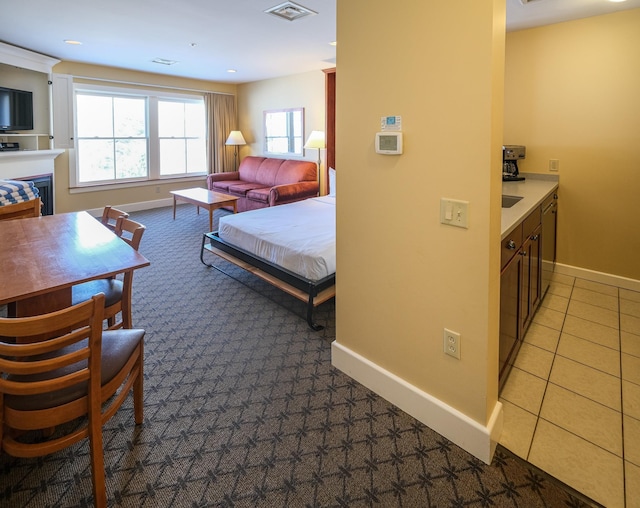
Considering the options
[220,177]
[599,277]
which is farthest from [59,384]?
[220,177]

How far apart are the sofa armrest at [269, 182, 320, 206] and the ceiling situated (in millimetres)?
1828

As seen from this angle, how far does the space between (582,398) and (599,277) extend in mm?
1999

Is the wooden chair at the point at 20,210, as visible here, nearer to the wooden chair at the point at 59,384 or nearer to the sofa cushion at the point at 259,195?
the wooden chair at the point at 59,384

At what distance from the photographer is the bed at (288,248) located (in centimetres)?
287

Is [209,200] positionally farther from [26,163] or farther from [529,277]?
[529,277]

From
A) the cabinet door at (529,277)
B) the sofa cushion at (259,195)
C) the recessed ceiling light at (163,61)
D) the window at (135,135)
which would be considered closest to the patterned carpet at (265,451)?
the cabinet door at (529,277)

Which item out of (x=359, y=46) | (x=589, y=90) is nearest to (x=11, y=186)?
(x=359, y=46)

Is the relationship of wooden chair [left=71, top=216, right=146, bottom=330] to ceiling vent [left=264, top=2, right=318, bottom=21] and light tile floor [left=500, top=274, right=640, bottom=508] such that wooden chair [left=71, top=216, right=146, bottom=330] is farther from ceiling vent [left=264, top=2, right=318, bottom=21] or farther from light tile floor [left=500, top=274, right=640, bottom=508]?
ceiling vent [left=264, top=2, right=318, bottom=21]

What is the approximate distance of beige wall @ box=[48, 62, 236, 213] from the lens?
5992 millimetres

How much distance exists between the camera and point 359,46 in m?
1.85

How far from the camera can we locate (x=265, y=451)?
1673 millimetres

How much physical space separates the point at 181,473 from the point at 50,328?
0.82 meters

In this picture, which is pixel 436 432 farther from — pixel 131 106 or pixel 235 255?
pixel 131 106

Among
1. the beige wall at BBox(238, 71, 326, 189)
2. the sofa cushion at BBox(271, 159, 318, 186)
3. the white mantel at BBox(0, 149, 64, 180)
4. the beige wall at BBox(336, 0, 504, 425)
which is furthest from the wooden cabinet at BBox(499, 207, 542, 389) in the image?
the white mantel at BBox(0, 149, 64, 180)
